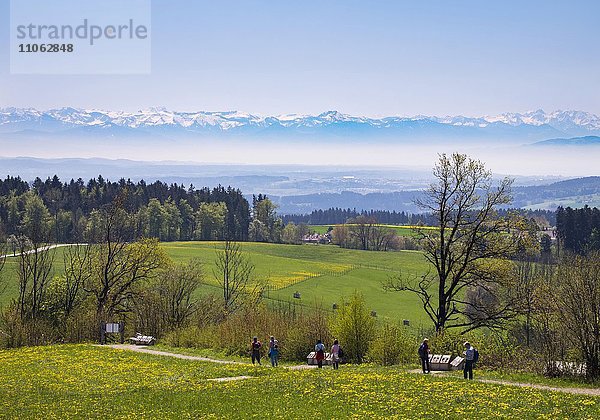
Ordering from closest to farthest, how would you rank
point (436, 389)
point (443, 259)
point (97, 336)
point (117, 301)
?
point (436, 389) → point (443, 259) → point (97, 336) → point (117, 301)

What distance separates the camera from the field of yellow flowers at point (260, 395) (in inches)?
904

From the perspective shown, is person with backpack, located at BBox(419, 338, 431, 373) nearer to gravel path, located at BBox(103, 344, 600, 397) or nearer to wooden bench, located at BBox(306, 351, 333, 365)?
gravel path, located at BBox(103, 344, 600, 397)

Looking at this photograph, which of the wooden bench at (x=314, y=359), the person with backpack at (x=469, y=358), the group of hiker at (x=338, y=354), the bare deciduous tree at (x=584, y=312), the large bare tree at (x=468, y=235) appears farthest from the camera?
the large bare tree at (x=468, y=235)

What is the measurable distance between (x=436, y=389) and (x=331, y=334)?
A: 15.9 metres

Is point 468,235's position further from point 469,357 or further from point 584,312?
point 469,357

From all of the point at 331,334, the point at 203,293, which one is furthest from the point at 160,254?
the point at 331,334

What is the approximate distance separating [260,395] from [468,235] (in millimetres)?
23792

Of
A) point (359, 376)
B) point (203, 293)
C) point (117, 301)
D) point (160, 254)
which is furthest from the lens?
point (203, 293)

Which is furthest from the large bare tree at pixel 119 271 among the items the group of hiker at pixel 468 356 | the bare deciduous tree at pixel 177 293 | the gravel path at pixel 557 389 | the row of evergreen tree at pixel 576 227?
the row of evergreen tree at pixel 576 227

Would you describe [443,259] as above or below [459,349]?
above

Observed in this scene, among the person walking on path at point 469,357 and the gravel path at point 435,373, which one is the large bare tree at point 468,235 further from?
the gravel path at point 435,373

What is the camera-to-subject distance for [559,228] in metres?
148

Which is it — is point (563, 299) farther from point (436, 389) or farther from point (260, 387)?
point (260, 387)

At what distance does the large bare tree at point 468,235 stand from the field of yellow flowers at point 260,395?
11.9 metres
